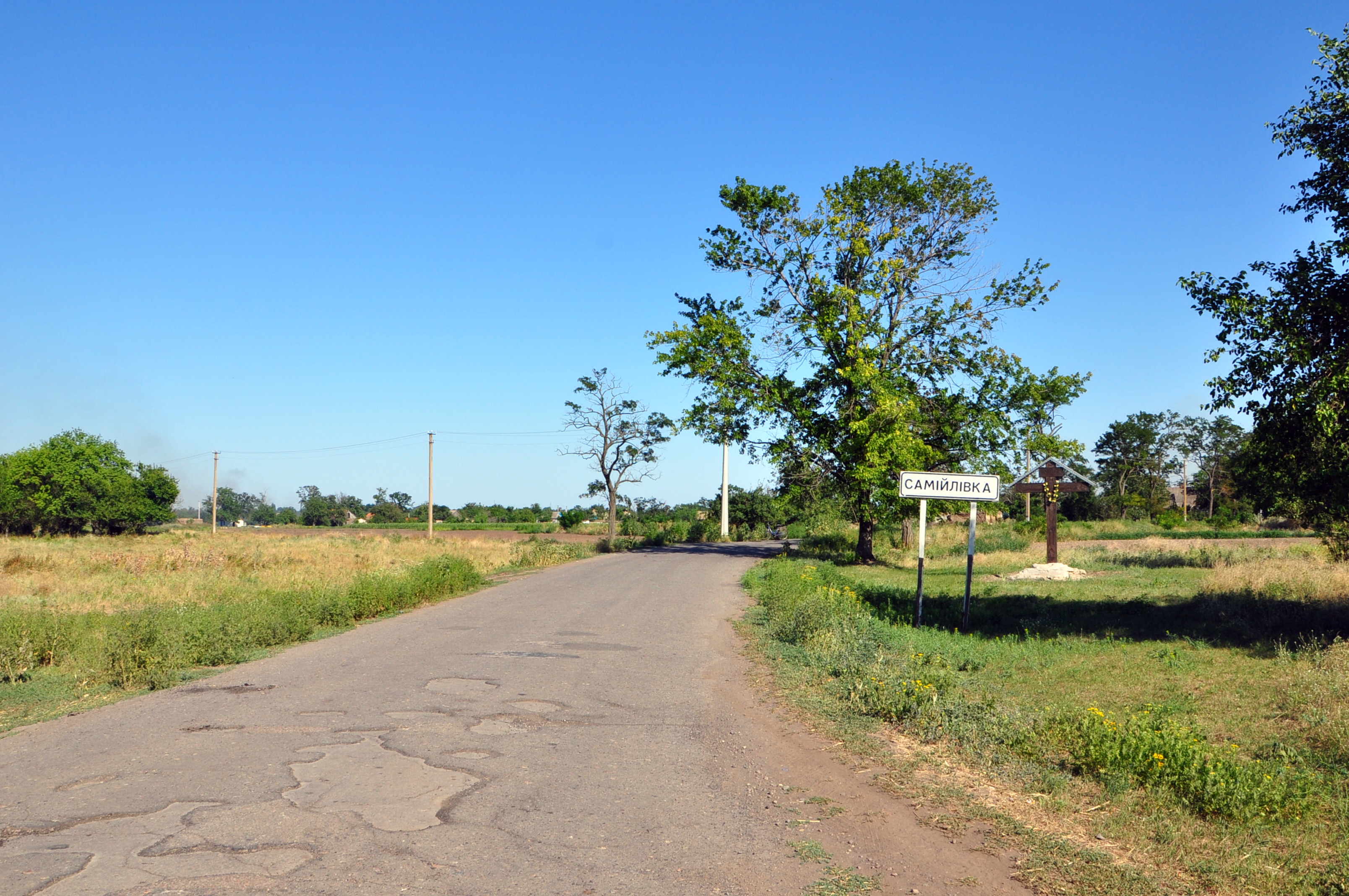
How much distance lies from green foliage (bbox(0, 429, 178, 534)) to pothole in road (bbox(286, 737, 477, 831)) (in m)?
75.7

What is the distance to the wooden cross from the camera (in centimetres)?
2661

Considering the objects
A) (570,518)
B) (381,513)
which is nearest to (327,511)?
A: (381,513)

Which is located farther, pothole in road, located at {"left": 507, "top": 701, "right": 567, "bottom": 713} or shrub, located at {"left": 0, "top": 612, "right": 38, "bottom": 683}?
shrub, located at {"left": 0, "top": 612, "right": 38, "bottom": 683}

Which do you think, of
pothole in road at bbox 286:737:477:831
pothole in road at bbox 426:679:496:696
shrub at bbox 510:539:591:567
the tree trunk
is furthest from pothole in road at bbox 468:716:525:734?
the tree trunk

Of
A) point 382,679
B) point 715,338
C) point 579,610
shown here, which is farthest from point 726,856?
point 715,338

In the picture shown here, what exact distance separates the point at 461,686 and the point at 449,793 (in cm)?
369

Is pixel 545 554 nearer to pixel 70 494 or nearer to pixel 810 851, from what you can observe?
pixel 810 851

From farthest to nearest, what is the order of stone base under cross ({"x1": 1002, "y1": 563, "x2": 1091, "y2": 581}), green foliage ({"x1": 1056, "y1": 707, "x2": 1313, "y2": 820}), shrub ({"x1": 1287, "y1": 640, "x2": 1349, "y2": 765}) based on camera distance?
1. stone base under cross ({"x1": 1002, "y1": 563, "x2": 1091, "y2": 581})
2. shrub ({"x1": 1287, "y1": 640, "x2": 1349, "y2": 765})
3. green foliage ({"x1": 1056, "y1": 707, "x2": 1313, "y2": 820})

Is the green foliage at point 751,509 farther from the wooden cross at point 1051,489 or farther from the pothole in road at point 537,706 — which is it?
the pothole in road at point 537,706

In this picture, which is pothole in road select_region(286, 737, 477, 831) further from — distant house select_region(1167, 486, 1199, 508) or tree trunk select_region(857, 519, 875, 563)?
distant house select_region(1167, 486, 1199, 508)

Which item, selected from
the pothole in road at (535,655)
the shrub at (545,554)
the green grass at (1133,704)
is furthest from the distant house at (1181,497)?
the pothole in road at (535,655)

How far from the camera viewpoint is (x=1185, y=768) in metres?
5.85

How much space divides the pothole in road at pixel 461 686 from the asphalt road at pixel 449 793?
0.17ft

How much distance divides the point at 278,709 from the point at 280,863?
403cm
